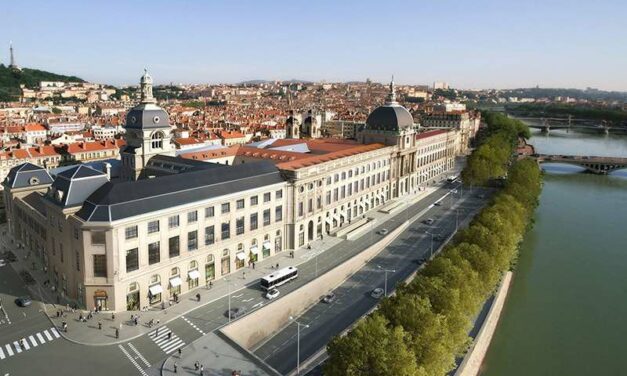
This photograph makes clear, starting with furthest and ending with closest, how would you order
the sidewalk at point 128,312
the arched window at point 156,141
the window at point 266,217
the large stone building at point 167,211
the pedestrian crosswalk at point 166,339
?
the arched window at point 156,141 < the window at point 266,217 < the large stone building at point 167,211 < the sidewalk at point 128,312 < the pedestrian crosswalk at point 166,339

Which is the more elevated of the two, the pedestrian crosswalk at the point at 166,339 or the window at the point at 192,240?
the window at the point at 192,240

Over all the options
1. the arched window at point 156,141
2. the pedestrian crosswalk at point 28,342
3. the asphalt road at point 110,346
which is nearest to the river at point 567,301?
the asphalt road at point 110,346

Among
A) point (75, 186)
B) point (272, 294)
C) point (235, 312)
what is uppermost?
point (75, 186)

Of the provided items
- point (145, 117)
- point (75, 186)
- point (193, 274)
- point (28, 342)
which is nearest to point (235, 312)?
point (193, 274)

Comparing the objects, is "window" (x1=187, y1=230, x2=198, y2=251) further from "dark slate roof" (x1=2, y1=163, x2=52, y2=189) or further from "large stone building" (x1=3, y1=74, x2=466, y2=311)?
"dark slate roof" (x1=2, y1=163, x2=52, y2=189)

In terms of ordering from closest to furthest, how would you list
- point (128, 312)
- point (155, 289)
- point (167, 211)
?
point (128, 312) < point (155, 289) < point (167, 211)

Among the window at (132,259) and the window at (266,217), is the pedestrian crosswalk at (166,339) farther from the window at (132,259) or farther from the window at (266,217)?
the window at (266,217)

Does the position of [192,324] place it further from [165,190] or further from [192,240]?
[165,190]
